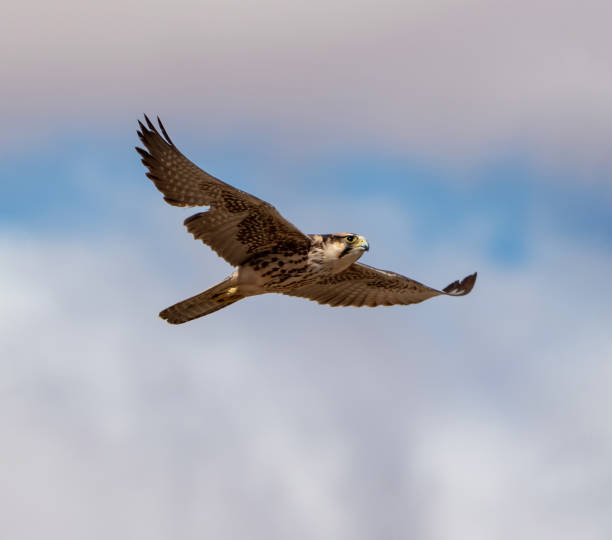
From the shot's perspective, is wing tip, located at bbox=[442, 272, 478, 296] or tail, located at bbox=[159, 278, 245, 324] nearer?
tail, located at bbox=[159, 278, 245, 324]

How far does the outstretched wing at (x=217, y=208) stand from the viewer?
1622 centimetres

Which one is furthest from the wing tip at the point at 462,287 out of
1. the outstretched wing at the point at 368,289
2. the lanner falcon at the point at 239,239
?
the lanner falcon at the point at 239,239

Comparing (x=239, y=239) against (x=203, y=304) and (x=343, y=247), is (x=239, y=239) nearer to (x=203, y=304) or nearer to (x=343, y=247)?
(x=203, y=304)

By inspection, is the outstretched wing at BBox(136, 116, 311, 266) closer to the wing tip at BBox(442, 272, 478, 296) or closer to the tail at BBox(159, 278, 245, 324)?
the tail at BBox(159, 278, 245, 324)

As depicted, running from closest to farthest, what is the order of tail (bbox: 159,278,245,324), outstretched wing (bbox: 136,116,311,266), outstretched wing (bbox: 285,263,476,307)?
outstretched wing (bbox: 136,116,311,266) < tail (bbox: 159,278,245,324) < outstretched wing (bbox: 285,263,476,307)

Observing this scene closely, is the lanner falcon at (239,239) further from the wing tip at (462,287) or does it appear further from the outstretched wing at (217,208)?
the wing tip at (462,287)

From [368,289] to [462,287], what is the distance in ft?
5.25

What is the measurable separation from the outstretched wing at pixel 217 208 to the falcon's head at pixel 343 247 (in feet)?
1.00

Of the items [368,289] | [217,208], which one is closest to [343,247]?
[217,208]

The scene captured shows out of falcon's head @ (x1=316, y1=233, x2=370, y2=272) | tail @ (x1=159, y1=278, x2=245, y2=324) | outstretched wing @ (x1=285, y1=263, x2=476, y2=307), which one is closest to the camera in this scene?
falcon's head @ (x1=316, y1=233, x2=370, y2=272)

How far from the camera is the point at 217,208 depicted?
16625mm

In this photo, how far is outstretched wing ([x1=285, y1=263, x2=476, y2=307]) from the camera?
18.9 m

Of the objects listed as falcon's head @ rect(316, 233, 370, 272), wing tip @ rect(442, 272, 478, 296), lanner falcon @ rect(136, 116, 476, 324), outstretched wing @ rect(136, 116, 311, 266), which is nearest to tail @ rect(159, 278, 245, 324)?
lanner falcon @ rect(136, 116, 476, 324)

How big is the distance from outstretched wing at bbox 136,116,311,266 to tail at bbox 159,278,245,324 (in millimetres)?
430
